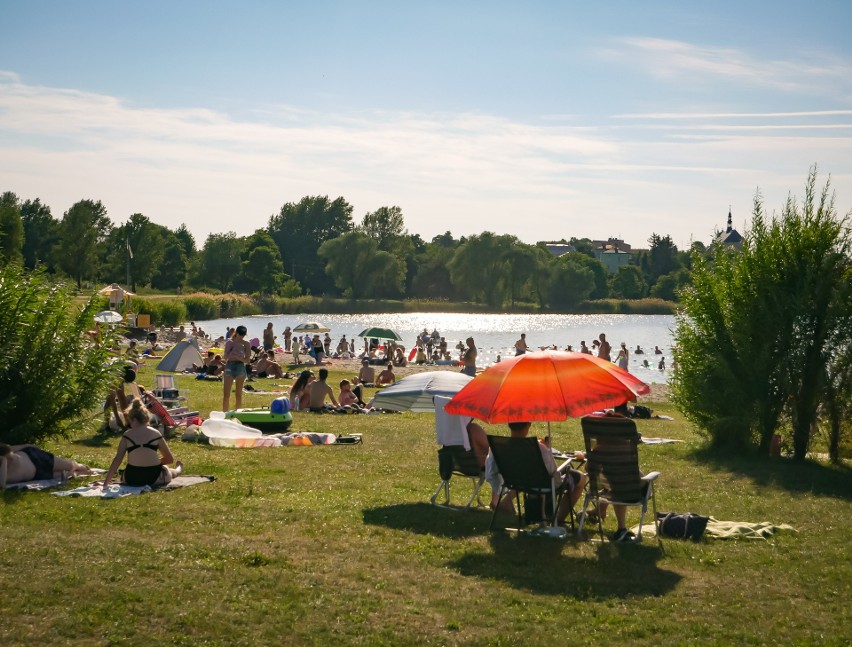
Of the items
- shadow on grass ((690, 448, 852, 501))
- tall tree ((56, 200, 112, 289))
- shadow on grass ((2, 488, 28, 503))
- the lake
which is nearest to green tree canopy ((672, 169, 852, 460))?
shadow on grass ((690, 448, 852, 501))

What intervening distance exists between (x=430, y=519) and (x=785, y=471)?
590cm

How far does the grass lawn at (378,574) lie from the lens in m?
5.63

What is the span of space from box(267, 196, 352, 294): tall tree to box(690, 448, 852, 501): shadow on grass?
12467cm

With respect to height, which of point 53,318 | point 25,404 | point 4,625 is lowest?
point 4,625

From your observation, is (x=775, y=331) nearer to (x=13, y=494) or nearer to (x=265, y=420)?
(x=265, y=420)

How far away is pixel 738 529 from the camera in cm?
827

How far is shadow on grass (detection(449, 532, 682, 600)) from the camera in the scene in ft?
21.6

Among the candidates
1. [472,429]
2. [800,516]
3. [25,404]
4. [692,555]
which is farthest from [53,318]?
[800,516]

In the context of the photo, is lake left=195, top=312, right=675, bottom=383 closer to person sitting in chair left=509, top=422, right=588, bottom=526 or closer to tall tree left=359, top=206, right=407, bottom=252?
tall tree left=359, top=206, right=407, bottom=252

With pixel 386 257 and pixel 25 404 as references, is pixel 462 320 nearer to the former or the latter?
pixel 386 257

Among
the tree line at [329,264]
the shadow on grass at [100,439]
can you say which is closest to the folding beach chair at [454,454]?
the shadow on grass at [100,439]

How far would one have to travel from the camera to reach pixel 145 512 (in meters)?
8.37

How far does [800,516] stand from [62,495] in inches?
271

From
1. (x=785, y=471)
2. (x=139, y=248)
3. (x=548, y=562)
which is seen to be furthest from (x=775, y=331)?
(x=139, y=248)
